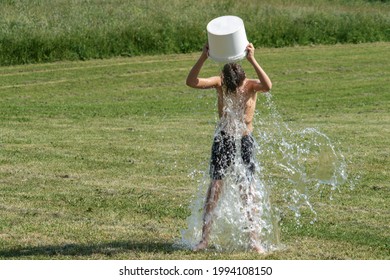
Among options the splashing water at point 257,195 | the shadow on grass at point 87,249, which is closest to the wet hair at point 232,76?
the splashing water at point 257,195

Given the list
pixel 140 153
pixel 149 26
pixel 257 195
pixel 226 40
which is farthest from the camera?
pixel 149 26

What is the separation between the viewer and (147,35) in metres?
26.5

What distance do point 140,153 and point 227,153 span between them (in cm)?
497

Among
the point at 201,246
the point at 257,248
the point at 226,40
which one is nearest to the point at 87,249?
the point at 201,246

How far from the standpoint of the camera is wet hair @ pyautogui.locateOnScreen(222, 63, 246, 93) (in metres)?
7.05

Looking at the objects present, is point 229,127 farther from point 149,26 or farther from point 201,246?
point 149,26

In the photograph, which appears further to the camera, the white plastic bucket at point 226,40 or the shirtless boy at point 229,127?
the shirtless boy at point 229,127

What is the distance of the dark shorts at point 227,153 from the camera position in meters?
7.05

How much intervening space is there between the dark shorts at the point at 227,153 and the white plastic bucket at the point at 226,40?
578 millimetres

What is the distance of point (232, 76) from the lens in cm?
706

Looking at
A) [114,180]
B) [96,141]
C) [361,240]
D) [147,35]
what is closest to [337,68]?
[147,35]

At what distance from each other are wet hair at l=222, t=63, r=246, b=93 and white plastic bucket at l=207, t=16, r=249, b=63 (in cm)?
16

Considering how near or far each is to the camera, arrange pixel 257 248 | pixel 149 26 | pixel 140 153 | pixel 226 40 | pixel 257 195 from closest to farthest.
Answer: pixel 226 40
pixel 257 248
pixel 257 195
pixel 140 153
pixel 149 26

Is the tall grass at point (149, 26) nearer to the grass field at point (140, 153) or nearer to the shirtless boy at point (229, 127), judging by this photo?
the grass field at point (140, 153)
